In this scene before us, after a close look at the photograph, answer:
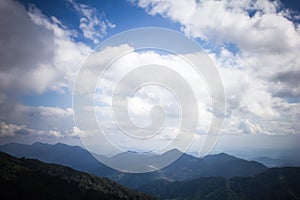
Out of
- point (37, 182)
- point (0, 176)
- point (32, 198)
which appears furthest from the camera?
point (37, 182)

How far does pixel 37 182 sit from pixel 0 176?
89.3 feet

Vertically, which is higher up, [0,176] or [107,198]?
[0,176]

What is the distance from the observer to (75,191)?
195500 millimetres

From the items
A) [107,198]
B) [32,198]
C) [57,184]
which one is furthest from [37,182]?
[107,198]

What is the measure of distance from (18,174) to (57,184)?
32.4 m

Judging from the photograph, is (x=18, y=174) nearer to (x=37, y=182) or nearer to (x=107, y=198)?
(x=37, y=182)

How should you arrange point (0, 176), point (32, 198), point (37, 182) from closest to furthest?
point (32, 198), point (0, 176), point (37, 182)

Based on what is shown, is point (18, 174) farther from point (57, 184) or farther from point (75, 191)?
point (75, 191)

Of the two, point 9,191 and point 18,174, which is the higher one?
point 18,174

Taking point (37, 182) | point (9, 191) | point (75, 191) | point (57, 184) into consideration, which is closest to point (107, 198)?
point (75, 191)

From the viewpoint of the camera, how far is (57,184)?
7820 inches

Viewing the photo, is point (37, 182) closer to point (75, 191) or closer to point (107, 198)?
point (75, 191)

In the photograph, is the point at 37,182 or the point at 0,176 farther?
the point at 37,182

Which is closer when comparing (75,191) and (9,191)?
(9,191)
